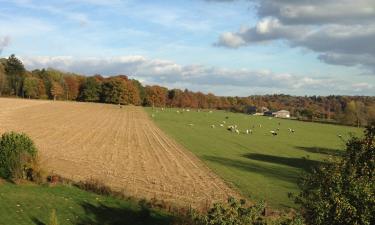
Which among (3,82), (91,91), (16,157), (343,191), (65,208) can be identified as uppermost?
(3,82)

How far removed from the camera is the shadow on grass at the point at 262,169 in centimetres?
4889

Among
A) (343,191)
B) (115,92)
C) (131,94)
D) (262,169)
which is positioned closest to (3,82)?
(115,92)

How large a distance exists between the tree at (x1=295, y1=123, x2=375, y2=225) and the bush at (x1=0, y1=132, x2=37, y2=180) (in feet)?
64.8

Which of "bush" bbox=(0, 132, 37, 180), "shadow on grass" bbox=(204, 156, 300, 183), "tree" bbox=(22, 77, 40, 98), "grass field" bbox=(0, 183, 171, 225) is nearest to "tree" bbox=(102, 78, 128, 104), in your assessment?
"tree" bbox=(22, 77, 40, 98)

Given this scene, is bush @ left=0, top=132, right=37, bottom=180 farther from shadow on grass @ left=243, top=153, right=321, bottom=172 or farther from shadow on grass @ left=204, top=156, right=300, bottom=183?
shadow on grass @ left=243, top=153, right=321, bottom=172

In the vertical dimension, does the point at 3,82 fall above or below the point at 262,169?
above

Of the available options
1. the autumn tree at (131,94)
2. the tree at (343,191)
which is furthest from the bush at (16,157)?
the autumn tree at (131,94)

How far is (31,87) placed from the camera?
614 feet

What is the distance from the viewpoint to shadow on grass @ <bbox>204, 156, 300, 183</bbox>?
48894mm

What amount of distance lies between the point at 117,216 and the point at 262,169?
27.5m

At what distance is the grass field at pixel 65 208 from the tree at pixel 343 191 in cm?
1079

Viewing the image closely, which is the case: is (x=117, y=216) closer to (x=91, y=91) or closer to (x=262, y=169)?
(x=262, y=169)

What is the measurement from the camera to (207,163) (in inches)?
2119

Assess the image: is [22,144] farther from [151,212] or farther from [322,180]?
[322,180]
